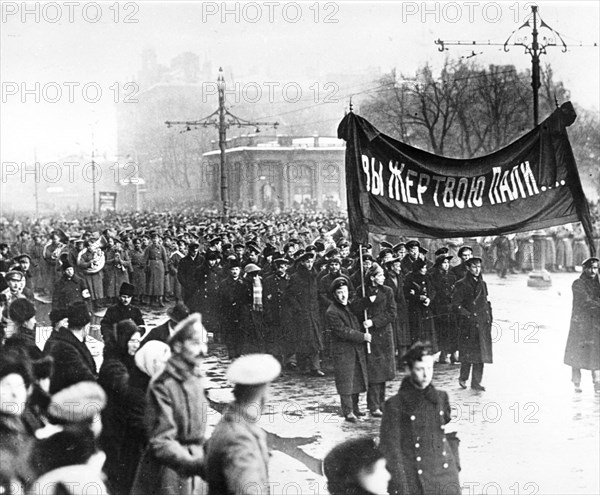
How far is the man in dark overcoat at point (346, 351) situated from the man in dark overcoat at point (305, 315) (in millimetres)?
1437

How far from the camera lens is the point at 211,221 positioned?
329 inches

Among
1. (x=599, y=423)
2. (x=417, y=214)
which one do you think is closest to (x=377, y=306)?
(x=417, y=214)

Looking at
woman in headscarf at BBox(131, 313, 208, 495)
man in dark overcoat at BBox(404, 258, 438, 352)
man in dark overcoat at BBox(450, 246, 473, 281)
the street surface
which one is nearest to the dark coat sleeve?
the street surface

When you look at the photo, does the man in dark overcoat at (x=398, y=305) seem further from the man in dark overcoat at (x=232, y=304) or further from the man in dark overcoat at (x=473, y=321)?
the man in dark overcoat at (x=232, y=304)

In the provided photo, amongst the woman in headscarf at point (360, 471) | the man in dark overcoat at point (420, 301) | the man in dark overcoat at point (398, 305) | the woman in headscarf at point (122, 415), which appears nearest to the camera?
the woman in headscarf at point (360, 471)

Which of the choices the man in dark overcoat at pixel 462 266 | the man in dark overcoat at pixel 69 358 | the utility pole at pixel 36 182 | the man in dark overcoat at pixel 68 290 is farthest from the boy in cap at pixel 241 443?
the man in dark overcoat at pixel 462 266

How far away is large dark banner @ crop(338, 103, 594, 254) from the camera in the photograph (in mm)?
6070

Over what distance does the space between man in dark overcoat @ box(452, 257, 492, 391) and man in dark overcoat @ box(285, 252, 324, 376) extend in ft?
4.86

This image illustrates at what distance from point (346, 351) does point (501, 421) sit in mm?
1424

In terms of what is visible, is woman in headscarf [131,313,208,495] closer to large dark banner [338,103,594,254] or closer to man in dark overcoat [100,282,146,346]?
man in dark overcoat [100,282,146,346]

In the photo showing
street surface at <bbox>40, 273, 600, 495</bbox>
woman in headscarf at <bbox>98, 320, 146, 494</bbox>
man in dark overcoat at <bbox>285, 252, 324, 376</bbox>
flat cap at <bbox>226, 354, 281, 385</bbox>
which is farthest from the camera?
man in dark overcoat at <bbox>285, 252, 324, 376</bbox>

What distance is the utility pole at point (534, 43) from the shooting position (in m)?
7.61

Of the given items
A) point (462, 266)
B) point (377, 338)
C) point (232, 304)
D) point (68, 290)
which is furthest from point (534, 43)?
point (68, 290)

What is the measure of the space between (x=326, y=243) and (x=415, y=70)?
2626 millimetres
